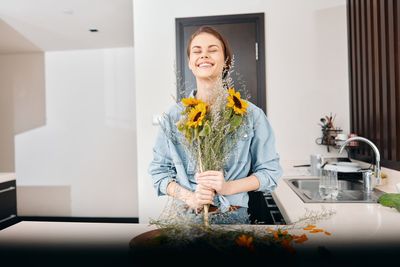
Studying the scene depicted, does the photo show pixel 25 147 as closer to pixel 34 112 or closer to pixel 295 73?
pixel 34 112

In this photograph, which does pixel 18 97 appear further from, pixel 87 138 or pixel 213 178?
pixel 213 178

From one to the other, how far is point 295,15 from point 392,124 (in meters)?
1.09

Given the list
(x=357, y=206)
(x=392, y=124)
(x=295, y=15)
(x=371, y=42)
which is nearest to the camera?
(x=357, y=206)

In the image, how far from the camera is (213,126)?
0.63 metres

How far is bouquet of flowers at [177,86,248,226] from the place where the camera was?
631 millimetres

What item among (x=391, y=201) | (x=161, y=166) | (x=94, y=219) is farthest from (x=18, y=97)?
(x=391, y=201)

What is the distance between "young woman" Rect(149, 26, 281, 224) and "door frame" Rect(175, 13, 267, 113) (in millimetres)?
1372

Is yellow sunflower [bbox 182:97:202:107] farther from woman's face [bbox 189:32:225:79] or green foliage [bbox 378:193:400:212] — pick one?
green foliage [bbox 378:193:400:212]

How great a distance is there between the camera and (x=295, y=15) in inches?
88.2

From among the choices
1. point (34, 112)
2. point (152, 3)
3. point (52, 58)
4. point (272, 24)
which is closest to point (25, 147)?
point (34, 112)

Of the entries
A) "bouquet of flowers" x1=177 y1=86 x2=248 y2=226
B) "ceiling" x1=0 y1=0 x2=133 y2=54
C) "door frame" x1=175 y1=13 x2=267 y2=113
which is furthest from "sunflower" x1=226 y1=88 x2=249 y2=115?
"ceiling" x1=0 y1=0 x2=133 y2=54

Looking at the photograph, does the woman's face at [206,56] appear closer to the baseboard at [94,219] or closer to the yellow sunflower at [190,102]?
the yellow sunflower at [190,102]

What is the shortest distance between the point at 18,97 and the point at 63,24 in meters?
1.57

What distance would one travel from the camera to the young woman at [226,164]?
83 cm
